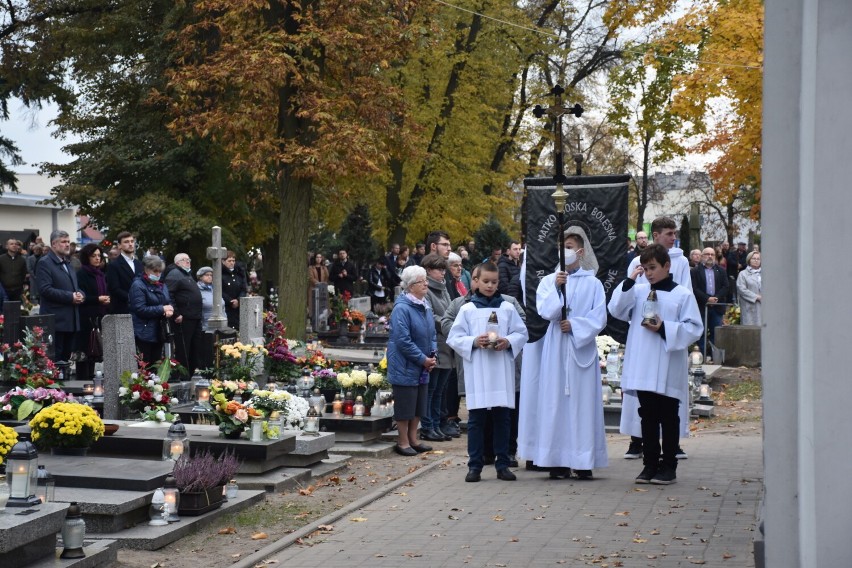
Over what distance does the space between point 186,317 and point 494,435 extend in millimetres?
6455

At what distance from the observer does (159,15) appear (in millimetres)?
30453

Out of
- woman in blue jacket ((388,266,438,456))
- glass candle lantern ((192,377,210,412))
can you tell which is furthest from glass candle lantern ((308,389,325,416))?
glass candle lantern ((192,377,210,412))

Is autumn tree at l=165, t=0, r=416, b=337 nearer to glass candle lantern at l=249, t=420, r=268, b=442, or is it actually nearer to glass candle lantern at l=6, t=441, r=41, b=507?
glass candle lantern at l=249, t=420, r=268, b=442

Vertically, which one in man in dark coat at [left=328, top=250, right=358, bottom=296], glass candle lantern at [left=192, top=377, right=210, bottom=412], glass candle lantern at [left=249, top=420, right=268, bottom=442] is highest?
man in dark coat at [left=328, top=250, right=358, bottom=296]

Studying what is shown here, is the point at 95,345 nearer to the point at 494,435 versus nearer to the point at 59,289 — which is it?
the point at 59,289

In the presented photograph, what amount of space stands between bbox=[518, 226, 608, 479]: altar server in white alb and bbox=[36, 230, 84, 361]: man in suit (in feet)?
23.5

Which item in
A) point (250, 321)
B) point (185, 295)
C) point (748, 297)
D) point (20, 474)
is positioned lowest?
point (20, 474)

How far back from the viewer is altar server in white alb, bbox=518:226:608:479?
1127 cm

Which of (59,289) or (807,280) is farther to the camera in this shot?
(59,289)

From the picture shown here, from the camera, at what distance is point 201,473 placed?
923cm

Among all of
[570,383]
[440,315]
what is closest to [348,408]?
[440,315]

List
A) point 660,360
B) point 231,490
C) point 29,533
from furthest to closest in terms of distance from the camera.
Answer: point 660,360, point 231,490, point 29,533

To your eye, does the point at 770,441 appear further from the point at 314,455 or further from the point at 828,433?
the point at 314,455

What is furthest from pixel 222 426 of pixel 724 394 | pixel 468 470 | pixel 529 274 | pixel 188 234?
pixel 188 234
